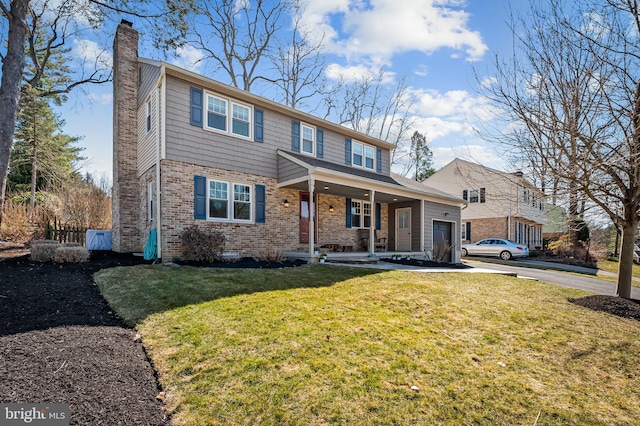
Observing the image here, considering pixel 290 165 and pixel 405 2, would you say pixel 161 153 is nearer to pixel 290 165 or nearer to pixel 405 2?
pixel 290 165

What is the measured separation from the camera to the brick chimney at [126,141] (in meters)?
11.1

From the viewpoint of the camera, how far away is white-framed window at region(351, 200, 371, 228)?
1472 centimetres

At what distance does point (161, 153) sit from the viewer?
29.6 feet

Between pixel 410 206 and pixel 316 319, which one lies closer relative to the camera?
pixel 316 319

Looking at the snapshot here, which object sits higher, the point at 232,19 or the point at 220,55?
the point at 232,19

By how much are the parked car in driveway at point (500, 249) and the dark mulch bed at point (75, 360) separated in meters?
19.7

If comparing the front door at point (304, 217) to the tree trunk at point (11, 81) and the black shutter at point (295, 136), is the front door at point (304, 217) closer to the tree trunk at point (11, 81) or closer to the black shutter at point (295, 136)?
the black shutter at point (295, 136)

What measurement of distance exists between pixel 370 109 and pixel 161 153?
21.0 m

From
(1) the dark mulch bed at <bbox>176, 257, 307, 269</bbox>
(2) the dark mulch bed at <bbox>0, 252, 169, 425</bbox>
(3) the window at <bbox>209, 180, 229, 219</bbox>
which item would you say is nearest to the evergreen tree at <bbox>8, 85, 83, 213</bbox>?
(3) the window at <bbox>209, 180, 229, 219</bbox>

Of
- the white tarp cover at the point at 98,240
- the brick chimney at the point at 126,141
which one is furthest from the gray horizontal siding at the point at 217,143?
the white tarp cover at the point at 98,240

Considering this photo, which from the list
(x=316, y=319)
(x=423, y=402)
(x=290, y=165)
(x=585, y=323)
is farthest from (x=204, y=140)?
(x=585, y=323)

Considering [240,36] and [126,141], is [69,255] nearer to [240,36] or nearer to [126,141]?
[126,141]

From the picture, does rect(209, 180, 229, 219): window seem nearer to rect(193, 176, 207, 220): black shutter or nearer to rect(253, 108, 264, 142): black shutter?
rect(193, 176, 207, 220): black shutter

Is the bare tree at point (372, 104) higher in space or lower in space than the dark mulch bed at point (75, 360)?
higher
